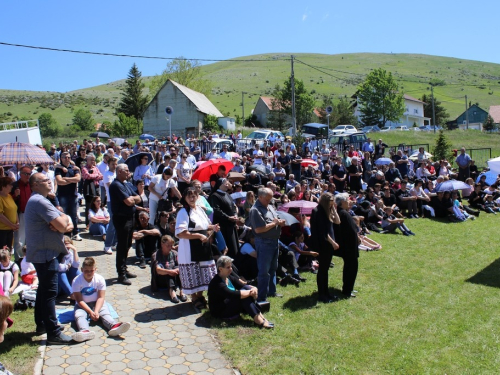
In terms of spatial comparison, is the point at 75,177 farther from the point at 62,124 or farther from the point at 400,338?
the point at 62,124

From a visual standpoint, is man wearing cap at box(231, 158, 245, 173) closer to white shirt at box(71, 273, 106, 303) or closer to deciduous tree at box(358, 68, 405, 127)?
white shirt at box(71, 273, 106, 303)

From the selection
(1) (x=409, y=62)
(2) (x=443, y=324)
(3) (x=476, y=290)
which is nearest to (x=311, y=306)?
(2) (x=443, y=324)

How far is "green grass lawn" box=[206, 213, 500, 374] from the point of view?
202 inches

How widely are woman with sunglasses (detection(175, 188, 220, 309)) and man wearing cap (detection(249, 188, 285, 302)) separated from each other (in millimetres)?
628

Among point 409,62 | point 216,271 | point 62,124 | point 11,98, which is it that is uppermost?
point 409,62

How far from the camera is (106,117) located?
81688 mm

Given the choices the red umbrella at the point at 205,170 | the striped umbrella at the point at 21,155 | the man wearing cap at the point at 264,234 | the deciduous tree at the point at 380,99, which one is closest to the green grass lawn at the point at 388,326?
the man wearing cap at the point at 264,234

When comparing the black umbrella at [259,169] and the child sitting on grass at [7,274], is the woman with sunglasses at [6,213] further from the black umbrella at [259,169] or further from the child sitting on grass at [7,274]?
the black umbrella at [259,169]

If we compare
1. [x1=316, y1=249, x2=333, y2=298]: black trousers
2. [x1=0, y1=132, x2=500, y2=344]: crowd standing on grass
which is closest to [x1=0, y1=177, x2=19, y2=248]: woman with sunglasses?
[x1=0, y1=132, x2=500, y2=344]: crowd standing on grass

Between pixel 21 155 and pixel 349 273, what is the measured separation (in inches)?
285

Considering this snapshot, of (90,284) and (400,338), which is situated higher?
(90,284)

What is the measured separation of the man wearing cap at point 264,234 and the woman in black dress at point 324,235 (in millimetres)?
695

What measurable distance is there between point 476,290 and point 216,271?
4.77 m

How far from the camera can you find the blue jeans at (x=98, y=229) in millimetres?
10094
